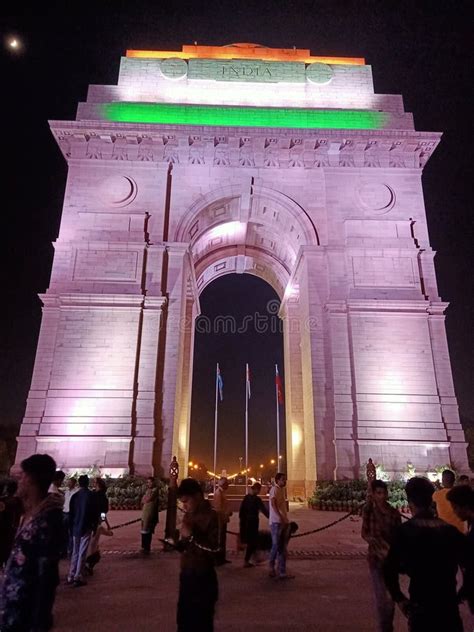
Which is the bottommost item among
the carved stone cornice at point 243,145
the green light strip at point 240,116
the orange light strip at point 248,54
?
the carved stone cornice at point 243,145

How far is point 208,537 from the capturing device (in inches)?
163

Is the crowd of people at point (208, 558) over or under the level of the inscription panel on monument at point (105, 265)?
under

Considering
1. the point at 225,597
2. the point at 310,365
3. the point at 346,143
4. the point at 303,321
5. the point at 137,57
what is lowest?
the point at 225,597

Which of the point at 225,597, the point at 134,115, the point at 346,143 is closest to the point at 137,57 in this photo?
the point at 134,115

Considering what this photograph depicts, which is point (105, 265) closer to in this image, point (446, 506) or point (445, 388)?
point (445, 388)

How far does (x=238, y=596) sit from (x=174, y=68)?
28632 mm

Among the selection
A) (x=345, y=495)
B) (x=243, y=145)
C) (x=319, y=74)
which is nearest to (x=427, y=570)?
(x=345, y=495)

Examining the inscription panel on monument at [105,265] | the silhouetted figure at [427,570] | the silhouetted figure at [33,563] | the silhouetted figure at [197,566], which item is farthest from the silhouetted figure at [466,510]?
the inscription panel on monument at [105,265]

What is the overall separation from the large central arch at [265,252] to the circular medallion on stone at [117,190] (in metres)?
3.10

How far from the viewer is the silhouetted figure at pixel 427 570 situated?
3322 millimetres

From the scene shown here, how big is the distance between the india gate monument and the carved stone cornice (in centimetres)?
8

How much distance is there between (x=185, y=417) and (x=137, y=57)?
22103mm

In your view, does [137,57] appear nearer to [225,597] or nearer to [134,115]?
[134,115]

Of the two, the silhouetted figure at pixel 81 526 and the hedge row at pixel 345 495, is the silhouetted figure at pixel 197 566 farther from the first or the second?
the hedge row at pixel 345 495
